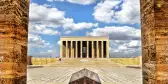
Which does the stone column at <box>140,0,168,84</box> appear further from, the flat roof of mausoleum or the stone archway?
the flat roof of mausoleum

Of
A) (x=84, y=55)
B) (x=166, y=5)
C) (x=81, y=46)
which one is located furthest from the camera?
(x=84, y=55)

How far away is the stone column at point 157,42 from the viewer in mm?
5535

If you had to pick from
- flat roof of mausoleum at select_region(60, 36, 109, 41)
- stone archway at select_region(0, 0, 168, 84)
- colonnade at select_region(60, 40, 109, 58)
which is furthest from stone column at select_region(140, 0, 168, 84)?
colonnade at select_region(60, 40, 109, 58)

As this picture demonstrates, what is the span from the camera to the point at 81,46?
6009 cm

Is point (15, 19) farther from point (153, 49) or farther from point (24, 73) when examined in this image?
point (153, 49)

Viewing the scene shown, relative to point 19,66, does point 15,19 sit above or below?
above

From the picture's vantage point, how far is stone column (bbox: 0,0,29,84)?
536cm

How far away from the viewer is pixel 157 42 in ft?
18.4

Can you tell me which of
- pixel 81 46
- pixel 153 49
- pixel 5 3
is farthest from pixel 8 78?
pixel 81 46

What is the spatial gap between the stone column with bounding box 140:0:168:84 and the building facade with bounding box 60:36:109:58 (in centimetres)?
5330

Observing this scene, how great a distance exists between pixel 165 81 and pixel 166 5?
183cm

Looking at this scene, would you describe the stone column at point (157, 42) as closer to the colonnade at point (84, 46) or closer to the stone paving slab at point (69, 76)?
the stone paving slab at point (69, 76)

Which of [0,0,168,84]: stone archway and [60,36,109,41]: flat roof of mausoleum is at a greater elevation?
[60,36,109,41]: flat roof of mausoleum

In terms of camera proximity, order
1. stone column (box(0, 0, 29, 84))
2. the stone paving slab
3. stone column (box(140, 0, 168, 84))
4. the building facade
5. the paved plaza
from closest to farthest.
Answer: stone column (box(0, 0, 29, 84)) → stone column (box(140, 0, 168, 84)) → the stone paving slab → the paved plaza → the building facade
